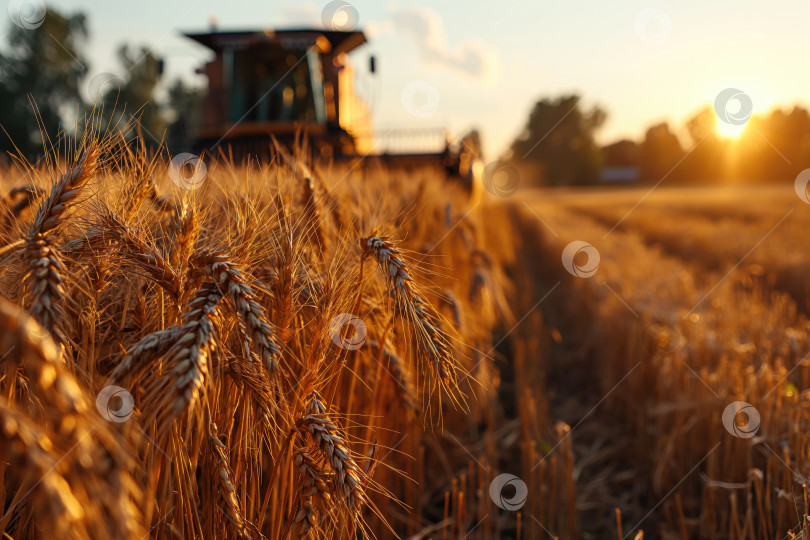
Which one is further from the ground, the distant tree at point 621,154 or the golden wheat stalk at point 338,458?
the distant tree at point 621,154

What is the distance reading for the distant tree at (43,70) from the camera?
25891 mm

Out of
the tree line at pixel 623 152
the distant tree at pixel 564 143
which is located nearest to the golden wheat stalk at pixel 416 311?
the tree line at pixel 623 152

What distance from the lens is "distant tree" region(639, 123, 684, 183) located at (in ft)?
214

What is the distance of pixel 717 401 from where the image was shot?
2.41m

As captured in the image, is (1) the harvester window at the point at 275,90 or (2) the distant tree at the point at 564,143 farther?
(2) the distant tree at the point at 564,143

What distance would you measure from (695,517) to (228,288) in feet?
7.64

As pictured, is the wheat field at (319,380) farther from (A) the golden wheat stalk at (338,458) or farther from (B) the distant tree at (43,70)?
(B) the distant tree at (43,70)

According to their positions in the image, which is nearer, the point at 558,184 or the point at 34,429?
the point at 34,429

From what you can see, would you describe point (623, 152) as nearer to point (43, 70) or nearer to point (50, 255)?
point (43, 70)

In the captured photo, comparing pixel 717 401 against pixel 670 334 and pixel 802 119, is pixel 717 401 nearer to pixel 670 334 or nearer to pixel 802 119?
pixel 670 334

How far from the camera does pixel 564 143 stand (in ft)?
228

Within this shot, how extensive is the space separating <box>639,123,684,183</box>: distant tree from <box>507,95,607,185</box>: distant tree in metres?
5.61

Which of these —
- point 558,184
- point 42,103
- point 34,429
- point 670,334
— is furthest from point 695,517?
point 558,184

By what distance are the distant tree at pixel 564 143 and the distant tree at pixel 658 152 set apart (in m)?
5.61
